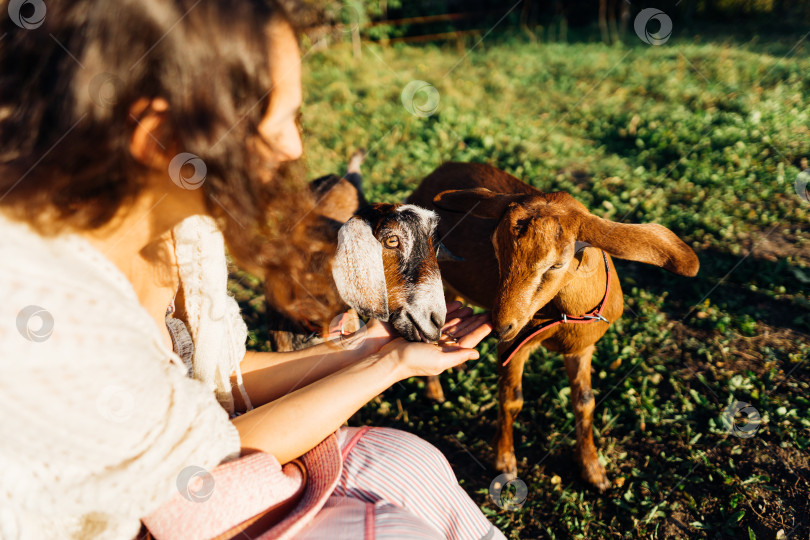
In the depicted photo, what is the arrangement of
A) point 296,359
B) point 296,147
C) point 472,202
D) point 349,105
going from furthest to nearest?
point 349,105 < point 472,202 < point 296,359 < point 296,147

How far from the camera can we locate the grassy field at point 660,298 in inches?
124

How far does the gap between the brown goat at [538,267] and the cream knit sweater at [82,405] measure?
154cm

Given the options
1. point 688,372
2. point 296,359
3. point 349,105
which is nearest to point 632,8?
point 349,105

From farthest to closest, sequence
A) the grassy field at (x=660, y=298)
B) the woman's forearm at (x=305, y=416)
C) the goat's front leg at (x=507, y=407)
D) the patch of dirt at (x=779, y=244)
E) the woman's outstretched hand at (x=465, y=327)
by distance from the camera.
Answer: the patch of dirt at (x=779, y=244)
the goat's front leg at (x=507, y=407)
the grassy field at (x=660, y=298)
the woman's outstretched hand at (x=465, y=327)
the woman's forearm at (x=305, y=416)

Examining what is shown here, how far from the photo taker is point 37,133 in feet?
4.90

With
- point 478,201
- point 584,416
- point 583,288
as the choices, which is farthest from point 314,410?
point 584,416

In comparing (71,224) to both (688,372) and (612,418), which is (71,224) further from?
(688,372)

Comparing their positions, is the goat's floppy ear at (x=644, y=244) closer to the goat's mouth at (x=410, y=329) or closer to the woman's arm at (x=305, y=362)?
the woman's arm at (x=305, y=362)

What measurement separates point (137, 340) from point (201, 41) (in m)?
0.94

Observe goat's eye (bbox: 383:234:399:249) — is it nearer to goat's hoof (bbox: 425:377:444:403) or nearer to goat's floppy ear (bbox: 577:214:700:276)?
goat's floppy ear (bbox: 577:214:700:276)

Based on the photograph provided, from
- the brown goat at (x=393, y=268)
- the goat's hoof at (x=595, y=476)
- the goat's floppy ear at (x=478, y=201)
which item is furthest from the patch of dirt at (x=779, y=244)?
the brown goat at (x=393, y=268)

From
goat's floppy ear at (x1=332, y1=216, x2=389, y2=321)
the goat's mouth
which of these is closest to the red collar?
the goat's mouth

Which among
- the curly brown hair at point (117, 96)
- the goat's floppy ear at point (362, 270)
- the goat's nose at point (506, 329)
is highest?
the curly brown hair at point (117, 96)

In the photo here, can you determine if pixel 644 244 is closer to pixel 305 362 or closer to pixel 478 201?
pixel 478 201
